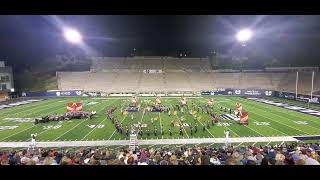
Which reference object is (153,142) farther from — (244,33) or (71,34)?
(244,33)

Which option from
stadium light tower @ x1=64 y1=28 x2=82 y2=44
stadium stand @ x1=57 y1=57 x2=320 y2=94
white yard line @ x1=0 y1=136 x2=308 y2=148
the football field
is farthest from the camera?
stadium stand @ x1=57 y1=57 x2=320 y2=94

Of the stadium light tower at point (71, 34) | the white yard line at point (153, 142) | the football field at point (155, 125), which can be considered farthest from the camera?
the football field at point (155, 125)

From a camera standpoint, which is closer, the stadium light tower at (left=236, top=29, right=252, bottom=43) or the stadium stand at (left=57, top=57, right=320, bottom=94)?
the stadium light tower at (left=236, top=29, right=252, bottom=43)

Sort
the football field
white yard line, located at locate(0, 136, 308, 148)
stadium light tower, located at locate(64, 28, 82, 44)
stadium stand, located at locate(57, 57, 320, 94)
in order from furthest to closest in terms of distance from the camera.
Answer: stadium stand, located at locate(57, 57, 320, 94), the football field, white yard line, located at locate(0, 136, 308, 148), stadium light tower, located at locate(64, 28, 82, 44)

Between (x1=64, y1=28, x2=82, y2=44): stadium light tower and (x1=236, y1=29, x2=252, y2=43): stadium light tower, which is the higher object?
(x1=236, y1=29, x2=252, y2=43): stadium light tower

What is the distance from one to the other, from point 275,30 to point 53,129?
40.8ft

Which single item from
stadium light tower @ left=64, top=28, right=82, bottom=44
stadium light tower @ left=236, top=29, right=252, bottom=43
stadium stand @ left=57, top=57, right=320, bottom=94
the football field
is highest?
stadium light tower @ left=236, top=29, right=252, bottom=43

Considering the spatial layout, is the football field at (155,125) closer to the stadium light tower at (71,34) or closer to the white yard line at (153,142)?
the white yard line at (153,142)

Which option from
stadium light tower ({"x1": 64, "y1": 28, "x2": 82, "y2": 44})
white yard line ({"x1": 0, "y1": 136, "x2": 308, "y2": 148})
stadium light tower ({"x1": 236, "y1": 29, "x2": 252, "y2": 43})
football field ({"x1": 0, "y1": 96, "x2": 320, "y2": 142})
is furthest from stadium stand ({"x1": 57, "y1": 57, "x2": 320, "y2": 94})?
white yard line ({"x1": 0, "y1": 136, "x2": 308, "y2": 148})

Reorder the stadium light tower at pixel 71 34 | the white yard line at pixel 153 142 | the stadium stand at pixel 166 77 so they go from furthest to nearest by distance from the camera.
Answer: the stadium stand at pixel 166 77 < the white yard line at pixel 153 142 < the stadium light tower at pixel 71 34

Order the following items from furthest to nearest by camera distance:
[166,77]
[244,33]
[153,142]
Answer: [166,77] → [244,33] → [153,142]

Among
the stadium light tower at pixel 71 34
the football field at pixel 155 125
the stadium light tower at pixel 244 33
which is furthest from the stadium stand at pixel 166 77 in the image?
the stadium light tower at pixel 71 34

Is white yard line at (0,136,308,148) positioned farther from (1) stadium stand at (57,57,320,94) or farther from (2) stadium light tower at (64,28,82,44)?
(1) stadium stand at (57,57,320,94)

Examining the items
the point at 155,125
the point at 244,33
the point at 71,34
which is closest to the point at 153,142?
the point at 155,125
